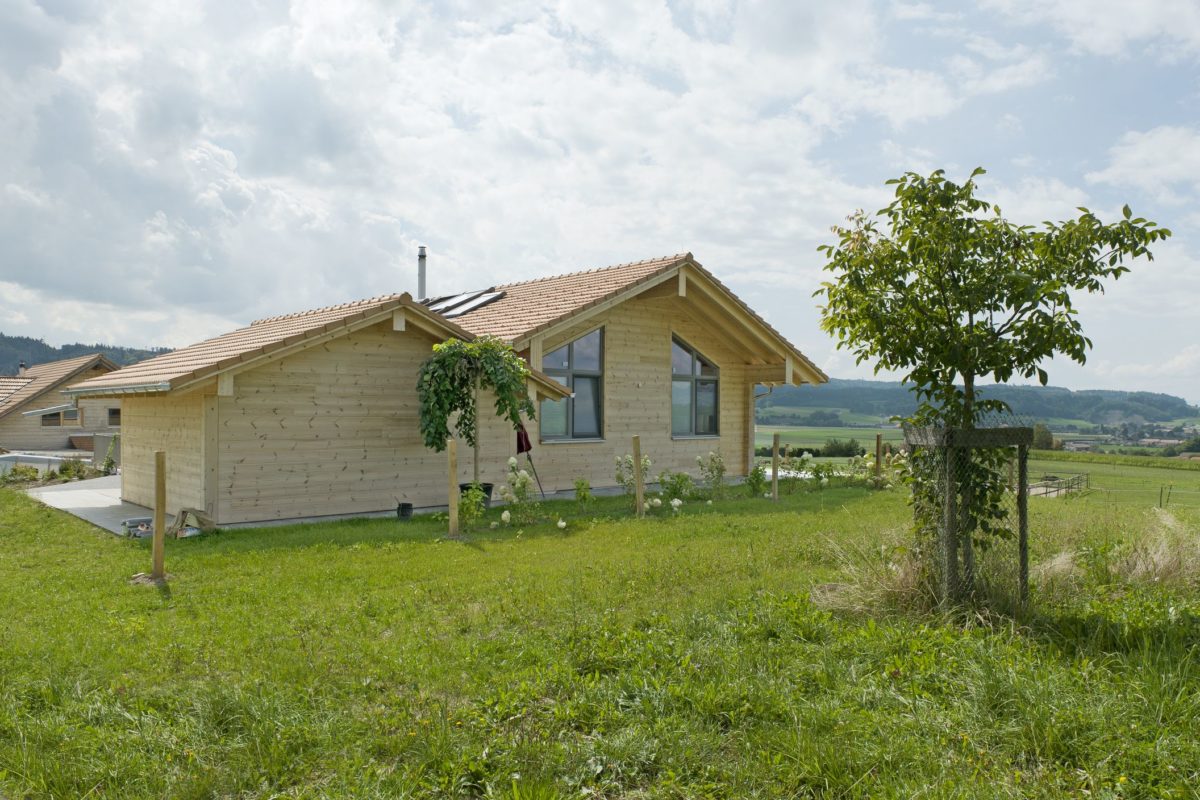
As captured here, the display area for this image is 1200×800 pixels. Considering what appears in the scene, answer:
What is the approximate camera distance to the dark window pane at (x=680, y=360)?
1767cm

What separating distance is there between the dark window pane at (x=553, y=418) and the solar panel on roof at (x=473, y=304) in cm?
354

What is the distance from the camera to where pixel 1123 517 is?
36.1ft

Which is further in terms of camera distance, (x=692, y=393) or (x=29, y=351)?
(x=29, y=351)

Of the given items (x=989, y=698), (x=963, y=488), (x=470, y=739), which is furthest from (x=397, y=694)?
(x=963, y=488)

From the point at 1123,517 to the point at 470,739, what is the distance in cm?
1028

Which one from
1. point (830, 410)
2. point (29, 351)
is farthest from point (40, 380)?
point (29, 351)

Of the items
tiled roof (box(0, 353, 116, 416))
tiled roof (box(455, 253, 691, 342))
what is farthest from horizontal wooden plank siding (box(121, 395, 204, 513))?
tiled roof (box(0, 353, 116, 416))

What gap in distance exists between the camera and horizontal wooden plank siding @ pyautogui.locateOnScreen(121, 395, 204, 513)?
11484 mm

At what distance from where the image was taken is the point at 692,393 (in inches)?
713

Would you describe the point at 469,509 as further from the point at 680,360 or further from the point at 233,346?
the point at 680,360

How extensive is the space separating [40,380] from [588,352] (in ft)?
108

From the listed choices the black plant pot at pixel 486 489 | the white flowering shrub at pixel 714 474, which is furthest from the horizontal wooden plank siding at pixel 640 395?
the black plant pot at pixel 486 489

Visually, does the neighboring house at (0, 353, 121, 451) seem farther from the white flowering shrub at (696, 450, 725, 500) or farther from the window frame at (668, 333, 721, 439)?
the white flowering shrub at (696, 450, 725, 500)

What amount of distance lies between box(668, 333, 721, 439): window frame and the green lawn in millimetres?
9802
